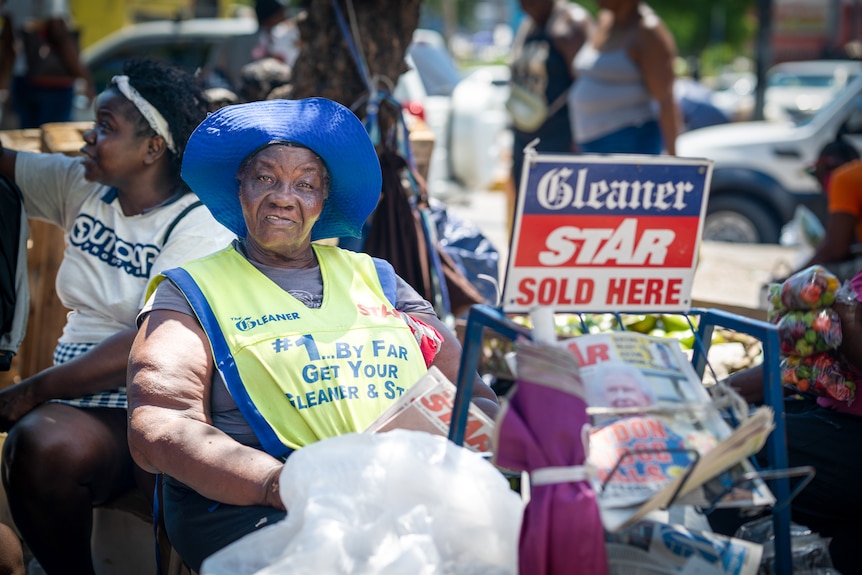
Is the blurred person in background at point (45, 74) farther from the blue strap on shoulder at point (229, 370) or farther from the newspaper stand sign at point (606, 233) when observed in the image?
the newspaper stand sign at point (606, 233)

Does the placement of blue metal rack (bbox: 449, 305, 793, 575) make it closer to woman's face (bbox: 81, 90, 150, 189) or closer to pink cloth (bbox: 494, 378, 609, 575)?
pink cloth (bbox: 494, 378, 609, 575)

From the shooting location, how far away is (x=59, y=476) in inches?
111

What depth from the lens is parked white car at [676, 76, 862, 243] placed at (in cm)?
914

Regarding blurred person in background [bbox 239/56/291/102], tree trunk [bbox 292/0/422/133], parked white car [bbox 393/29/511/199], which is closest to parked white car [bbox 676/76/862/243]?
parked white car [bbox 393/29/511/199]

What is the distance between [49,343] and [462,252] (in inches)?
67.1

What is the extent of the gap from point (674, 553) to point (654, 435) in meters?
0.25

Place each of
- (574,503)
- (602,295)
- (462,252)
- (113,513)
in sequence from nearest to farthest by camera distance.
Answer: (574,503)
(602,295)
(113,513)
(462,252)

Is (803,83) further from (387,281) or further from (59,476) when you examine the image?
(59,476)

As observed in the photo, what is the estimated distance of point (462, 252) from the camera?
4.33 m

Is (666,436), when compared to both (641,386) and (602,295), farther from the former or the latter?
(602,295)

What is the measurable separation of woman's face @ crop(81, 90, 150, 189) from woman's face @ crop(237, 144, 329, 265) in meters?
0.65

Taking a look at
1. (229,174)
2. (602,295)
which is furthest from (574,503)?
(229,174)

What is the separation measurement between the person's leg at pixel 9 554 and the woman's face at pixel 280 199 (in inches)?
37.8

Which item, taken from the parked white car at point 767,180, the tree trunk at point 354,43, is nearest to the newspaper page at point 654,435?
the tree trunk at point 354,43
